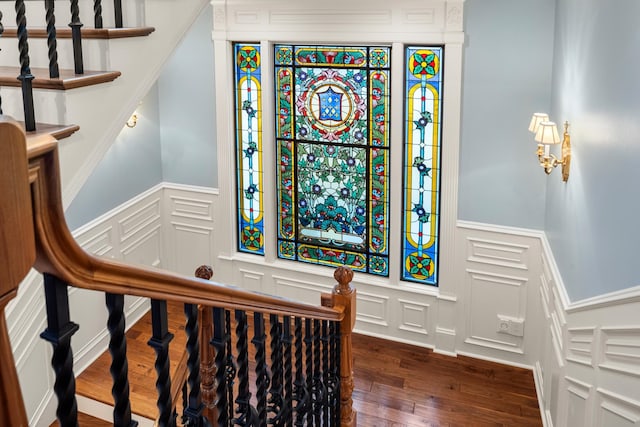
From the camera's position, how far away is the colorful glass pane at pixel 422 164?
4957 mm

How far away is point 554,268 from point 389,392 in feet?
5.13

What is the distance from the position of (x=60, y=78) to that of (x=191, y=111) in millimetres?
3910

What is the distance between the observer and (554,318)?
4074 mm

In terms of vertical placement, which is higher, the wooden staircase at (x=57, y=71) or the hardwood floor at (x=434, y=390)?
the wooden staircase at (x=57, y=71)

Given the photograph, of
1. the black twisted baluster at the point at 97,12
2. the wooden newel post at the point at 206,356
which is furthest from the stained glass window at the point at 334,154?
the black twisted baluster at the point at 97,12

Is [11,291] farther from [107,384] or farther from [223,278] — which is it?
[223,278]

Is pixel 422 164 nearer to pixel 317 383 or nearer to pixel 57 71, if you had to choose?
pixel 317 383

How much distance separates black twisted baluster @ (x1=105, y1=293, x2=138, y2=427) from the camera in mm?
897

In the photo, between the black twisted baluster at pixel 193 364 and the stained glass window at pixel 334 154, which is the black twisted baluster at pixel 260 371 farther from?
the stained glass window at pixel 334 154

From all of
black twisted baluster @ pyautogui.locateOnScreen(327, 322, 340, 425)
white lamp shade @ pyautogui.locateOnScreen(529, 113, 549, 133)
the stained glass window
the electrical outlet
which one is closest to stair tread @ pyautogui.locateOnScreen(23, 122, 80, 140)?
black twisted baluster @ pyautogui.locateOnScreen(327, 322, 340, 425)

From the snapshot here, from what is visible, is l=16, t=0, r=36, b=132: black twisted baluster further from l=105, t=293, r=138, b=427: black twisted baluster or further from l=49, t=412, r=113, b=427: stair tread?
Answer: l=49, t=412, r=113, b=427: stair tread

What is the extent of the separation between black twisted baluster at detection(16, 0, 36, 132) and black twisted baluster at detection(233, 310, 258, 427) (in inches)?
34.6

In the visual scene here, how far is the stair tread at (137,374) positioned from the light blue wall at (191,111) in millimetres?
1408

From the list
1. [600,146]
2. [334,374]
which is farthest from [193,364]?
[600,146]
